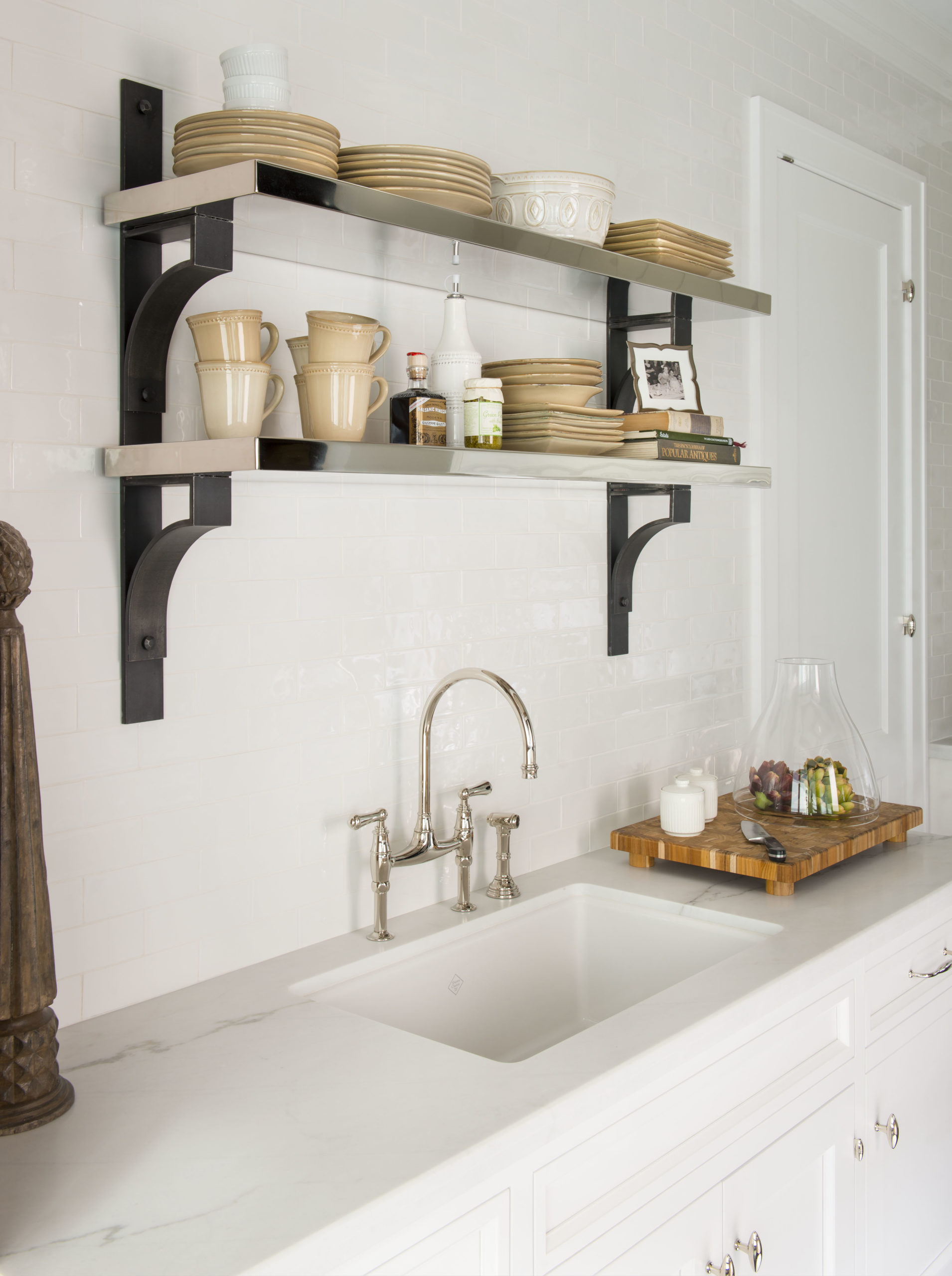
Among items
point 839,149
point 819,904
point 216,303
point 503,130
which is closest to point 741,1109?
point 819,904

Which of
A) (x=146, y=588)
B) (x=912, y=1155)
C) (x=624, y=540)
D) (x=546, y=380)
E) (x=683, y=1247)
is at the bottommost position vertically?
(x=912, y=1155)

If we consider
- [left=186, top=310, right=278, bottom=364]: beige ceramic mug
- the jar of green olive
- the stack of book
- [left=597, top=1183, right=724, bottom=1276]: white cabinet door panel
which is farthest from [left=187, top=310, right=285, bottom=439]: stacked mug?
[left=597, top=1183, right=724, bottom=1276]: white cabinet door panel

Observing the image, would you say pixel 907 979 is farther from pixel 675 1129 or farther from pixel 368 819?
pixel 368 819

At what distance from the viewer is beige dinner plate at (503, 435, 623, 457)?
1.78m

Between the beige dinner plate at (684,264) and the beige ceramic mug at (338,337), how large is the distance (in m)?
0.57

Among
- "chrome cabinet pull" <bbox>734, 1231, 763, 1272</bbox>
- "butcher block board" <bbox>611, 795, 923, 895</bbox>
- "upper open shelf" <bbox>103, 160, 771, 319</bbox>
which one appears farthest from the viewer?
"butcher block board" <bbox>611, 795, 923, 895</bbox>

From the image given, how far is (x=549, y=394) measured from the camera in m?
1.80

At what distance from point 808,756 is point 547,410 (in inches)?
37.3

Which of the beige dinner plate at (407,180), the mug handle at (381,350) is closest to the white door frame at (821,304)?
the beige dinner plate at (407,180)

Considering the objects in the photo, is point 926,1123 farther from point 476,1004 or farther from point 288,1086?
point 288,1086

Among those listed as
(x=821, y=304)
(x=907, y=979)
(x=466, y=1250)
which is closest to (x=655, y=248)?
(x=821, y=304)

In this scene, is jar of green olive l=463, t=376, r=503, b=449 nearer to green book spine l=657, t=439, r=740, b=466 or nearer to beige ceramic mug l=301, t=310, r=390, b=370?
beige ceramic mug l=301, t=310, r=390, b=370

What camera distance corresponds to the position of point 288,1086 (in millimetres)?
1322

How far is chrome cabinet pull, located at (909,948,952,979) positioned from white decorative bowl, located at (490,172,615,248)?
1332mm
